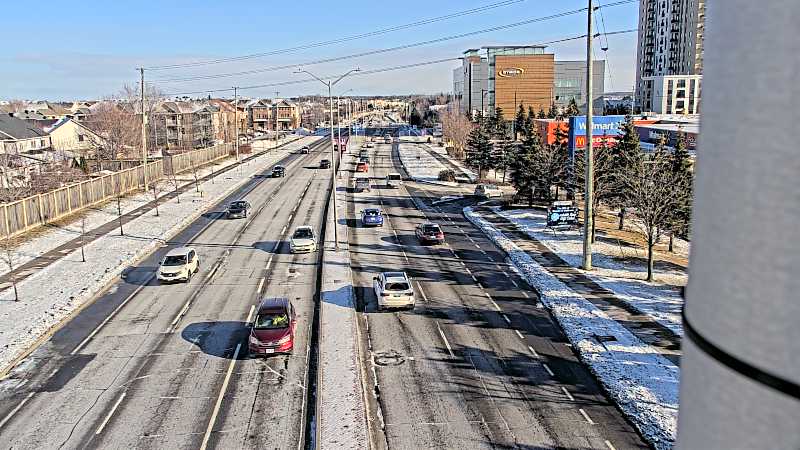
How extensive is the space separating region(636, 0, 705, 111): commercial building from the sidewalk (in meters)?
110

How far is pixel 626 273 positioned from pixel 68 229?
33201 millimetres

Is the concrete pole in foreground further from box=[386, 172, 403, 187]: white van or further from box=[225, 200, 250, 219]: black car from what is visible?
box=[386, 172, 403, 187]: white van

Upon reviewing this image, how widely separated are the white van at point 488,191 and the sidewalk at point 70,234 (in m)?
26.6

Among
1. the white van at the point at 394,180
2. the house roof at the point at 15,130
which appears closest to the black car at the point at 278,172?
the white van at the point at 394,180

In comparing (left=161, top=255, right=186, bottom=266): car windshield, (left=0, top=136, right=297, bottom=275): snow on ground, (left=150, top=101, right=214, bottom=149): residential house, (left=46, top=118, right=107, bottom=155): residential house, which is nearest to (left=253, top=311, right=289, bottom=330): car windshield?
(left=161, top=255, right=186, bottom=266): car windshield

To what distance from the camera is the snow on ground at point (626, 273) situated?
25.4m

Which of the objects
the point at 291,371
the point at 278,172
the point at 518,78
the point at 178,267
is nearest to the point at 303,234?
the point at 178,267

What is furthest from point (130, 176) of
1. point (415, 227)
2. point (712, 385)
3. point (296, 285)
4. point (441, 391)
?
point (712, 385)

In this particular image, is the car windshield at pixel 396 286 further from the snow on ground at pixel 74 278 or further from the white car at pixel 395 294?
the snow on ground at pixel 74 278

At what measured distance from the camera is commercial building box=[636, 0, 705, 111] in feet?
450

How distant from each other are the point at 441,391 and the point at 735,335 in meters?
15.0

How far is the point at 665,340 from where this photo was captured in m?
21.4

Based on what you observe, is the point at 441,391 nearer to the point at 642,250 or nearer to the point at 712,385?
the point at 712,385

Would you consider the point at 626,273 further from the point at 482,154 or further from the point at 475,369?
the point at 482,154
